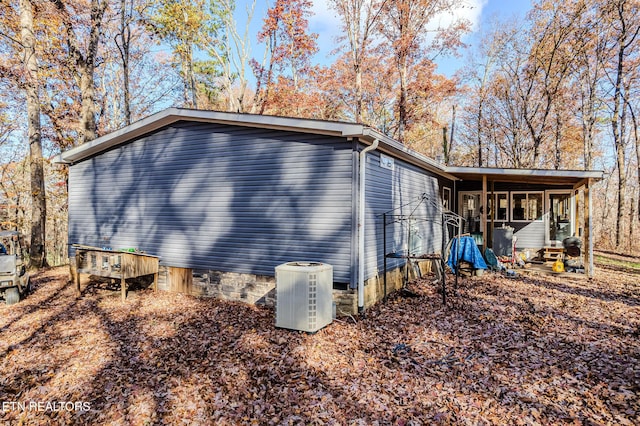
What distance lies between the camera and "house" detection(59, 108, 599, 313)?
623 centimetres

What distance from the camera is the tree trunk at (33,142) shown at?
34.3ft

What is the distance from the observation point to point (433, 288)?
8164 mm

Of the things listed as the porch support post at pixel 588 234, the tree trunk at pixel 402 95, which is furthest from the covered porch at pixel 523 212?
the tree trunk at pixel 402 95

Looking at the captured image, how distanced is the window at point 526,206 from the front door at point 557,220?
299 millimetres

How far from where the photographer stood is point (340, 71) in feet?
63.4

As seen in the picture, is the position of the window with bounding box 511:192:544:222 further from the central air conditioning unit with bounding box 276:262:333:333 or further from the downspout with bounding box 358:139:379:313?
the central air conditioning unit with bounding box 276:262:333:333

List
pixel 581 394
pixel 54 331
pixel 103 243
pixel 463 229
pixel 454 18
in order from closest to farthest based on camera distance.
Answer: pixel 581 394 < pixel 54 331 < pixel 103 243 < pixel 463 229 < pixel 454 18

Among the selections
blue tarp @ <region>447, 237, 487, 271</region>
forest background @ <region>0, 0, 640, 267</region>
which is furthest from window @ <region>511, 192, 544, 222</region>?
blue tarp @ <region>447, 237, 487, 271</region>

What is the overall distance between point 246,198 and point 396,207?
3.27 m

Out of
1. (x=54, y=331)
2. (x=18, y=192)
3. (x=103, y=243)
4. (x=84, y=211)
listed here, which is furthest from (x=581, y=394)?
(x=18, y=192)

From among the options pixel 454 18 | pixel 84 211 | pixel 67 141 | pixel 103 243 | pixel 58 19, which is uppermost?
A: pixel 454 18

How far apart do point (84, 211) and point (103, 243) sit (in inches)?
44.4

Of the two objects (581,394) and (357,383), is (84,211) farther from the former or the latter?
(581,394)

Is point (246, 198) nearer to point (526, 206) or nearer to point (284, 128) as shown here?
point (284, 128)
